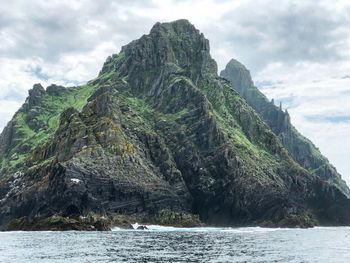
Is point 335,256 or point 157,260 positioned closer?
point 157,260

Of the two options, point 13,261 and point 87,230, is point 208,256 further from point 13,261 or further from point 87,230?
point 87,230

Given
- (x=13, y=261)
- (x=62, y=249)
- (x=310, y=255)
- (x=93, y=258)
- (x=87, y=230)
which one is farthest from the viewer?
(x=87, y=230)

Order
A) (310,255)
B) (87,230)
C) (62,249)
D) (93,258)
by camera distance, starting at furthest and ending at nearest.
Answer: (87,230), (62,249), (310,255), (93,258)

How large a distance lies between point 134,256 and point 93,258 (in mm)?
7775

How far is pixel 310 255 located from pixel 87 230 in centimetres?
12248

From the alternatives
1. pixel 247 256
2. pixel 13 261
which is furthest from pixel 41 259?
pixel 247 256

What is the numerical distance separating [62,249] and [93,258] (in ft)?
65.7

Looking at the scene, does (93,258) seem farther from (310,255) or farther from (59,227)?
(59,227)

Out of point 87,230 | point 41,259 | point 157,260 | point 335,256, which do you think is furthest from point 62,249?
point 87,230

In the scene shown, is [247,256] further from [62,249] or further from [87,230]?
[87,230]

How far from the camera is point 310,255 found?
303ft

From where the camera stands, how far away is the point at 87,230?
19800cm

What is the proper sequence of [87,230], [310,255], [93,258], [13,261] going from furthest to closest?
[87,230] < [310,255] < [93,258] < [13,261]

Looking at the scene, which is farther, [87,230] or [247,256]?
[87,230]
